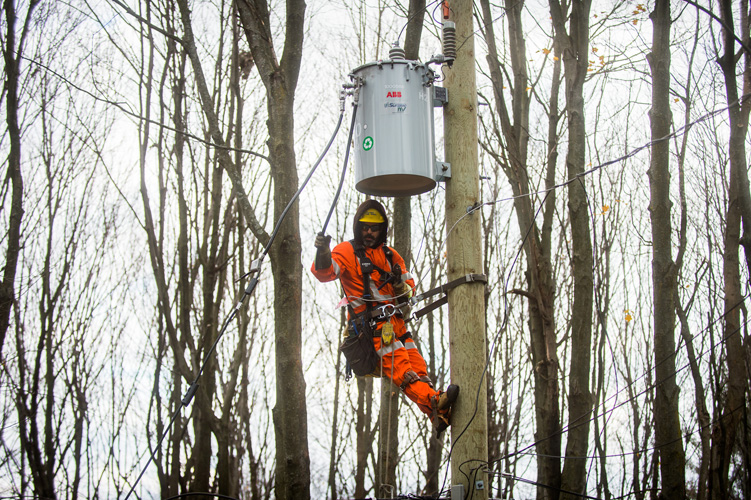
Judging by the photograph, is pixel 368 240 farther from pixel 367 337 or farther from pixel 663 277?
pixel 663 277

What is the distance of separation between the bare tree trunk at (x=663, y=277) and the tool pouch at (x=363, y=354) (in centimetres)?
326

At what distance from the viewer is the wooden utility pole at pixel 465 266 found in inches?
141

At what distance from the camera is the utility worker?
4141mm

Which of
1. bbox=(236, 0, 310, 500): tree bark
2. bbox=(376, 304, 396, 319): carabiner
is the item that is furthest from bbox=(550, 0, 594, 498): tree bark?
bbox=(376, 304, 396, 319): carabiner

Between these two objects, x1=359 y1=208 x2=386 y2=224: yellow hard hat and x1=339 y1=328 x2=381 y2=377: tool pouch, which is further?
x1=359 y1=208 x2=386 y2=224: yellow hard hat

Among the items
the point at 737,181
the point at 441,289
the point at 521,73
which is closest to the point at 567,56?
the point at 521,73

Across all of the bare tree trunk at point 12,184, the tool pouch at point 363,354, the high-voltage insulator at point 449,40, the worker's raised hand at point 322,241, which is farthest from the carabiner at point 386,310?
the bare tree trunk at point 12,184

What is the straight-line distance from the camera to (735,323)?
728 centimetres

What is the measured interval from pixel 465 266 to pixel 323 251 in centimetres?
93

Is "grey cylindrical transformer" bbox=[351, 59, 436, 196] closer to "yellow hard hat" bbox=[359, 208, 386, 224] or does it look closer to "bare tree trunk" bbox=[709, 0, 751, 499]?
"yellow hard hat" bbox=[359, 208, 386, 224]

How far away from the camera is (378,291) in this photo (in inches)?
180

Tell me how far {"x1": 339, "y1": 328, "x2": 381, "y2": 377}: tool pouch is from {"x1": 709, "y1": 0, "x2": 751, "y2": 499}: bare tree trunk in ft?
14.5

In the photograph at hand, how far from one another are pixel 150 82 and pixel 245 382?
5.64 metres

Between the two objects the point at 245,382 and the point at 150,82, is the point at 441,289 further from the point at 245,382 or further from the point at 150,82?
the point at 245,382
